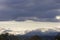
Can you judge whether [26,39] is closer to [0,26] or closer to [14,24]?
[0,26]

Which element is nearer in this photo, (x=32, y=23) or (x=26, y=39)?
(x=26, y=39)

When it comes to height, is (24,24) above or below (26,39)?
above

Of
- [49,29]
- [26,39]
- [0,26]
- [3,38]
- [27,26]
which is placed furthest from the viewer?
[27,26]

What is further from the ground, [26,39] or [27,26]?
[27,26]

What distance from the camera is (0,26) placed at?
158 metres

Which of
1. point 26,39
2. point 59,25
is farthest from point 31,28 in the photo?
point 26,39

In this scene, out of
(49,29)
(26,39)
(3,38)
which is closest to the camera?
(3,38)

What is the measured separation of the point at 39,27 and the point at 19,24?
58.6 feet

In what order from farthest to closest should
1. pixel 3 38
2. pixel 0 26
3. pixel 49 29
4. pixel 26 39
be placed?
pixel 49 29
pixel 0 26
pixel 26 39
pixel 3 38

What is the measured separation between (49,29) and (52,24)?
779 centimetres

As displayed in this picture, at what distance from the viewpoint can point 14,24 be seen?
590 feet

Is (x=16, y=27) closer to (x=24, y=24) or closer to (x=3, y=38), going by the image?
(x=24, y=24)

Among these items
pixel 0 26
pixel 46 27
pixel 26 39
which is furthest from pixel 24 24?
pixel 26 39

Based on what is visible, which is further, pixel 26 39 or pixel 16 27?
pixel 16 27
